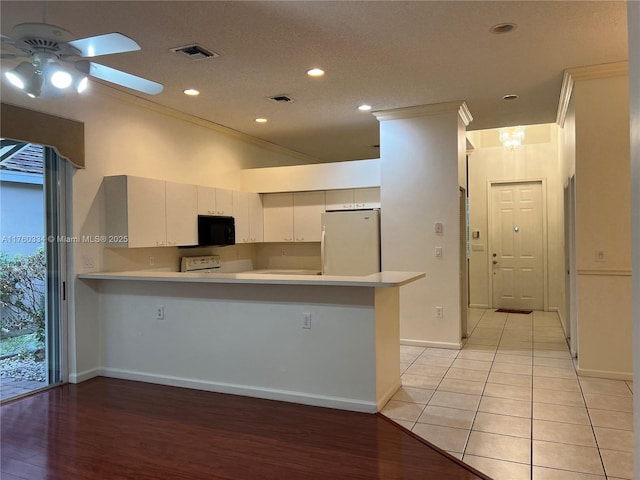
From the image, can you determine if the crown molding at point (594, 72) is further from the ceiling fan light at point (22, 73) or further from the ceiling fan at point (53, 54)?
the ceiling fan light at point (22, 73)

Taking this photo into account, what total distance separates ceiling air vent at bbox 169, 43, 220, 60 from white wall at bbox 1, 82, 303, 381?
1.25m

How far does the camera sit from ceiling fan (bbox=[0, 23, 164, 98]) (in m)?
2.12

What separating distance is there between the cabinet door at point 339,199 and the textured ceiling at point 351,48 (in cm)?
111

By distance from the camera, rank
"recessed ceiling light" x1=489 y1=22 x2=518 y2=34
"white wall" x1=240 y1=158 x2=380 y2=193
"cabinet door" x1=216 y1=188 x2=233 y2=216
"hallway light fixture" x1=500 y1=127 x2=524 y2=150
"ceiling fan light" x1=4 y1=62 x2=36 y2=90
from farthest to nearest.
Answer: "hallway light fixture" x1=500 y1=127 x2=524 y2=150, "white wall" x1=240 y1=158 x2=380 y2=193, "cabinet door" x1=216 y1=188 x2=233 y2=216, "recessed ceiling light" x1=489 y1=22 x2=518 y2=34, "ceiling fan light" x1=4 y1=62 x2=36 y2=90

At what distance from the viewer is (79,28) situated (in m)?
3.01

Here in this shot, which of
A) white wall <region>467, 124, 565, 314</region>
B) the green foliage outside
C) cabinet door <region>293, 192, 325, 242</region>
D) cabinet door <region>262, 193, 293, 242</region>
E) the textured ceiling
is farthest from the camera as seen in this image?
white wall <region>467, 124, 565, 314</region>

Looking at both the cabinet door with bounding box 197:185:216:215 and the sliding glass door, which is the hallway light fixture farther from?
the sliding glass door

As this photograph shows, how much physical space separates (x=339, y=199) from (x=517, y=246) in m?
3.35

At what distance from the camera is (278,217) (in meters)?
6.41

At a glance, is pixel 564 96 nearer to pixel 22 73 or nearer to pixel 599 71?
pixel 599 71

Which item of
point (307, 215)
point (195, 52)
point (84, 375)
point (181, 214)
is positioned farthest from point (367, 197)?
point (84, 375)

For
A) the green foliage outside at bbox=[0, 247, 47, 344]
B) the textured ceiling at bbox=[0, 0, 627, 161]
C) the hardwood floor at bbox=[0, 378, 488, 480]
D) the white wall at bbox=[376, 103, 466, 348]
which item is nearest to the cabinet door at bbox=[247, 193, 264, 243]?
the textured ceiling at bbox=[0, 0, 627, 161]

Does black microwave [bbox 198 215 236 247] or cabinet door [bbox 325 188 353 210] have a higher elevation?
cabinet door [bbox 325 188 353 210]

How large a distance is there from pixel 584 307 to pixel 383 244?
2105mm
